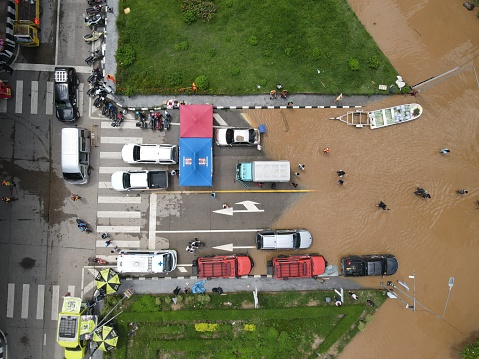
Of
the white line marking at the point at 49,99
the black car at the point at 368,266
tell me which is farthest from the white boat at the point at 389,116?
the white line marking at the point at 49,99

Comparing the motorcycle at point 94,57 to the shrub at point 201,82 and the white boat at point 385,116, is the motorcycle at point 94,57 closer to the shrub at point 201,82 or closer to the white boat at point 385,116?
the shrub at point 201,82

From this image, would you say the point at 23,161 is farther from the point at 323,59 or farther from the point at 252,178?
the point at 323,59

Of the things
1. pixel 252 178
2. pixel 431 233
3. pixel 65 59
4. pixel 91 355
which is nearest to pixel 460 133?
pixel 431 233

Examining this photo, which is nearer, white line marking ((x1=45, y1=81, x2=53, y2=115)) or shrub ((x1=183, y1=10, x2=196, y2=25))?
shrub ((x1=183, y1=10, x2=196, y2=25))

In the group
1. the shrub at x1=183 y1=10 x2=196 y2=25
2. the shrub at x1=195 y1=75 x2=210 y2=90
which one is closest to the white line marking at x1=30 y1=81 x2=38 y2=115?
the shrub at x1=195 y1=75 x2=210 y2=90

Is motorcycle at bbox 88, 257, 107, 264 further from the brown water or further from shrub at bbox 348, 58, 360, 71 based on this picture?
shrub at bbox 348, 58, 360, 71
